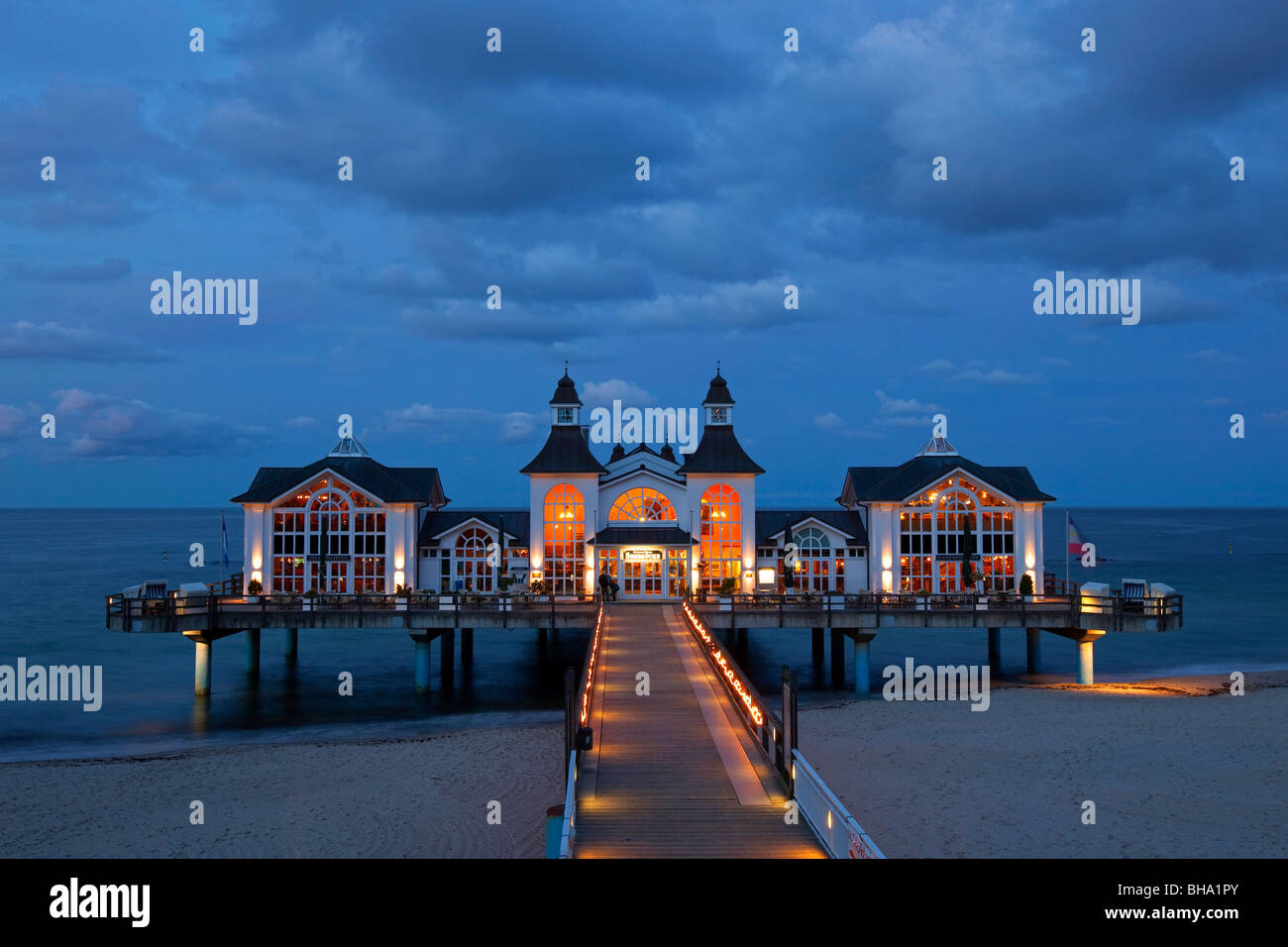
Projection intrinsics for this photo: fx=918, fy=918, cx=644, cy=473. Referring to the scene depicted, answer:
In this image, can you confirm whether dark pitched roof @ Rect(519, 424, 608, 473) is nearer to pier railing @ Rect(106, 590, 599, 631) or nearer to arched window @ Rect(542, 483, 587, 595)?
arched window @ Rect(542, 483, 587, 595)

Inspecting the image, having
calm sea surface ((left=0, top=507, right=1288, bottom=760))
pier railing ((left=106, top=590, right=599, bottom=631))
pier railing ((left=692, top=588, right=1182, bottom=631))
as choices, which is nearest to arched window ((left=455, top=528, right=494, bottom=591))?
calm sea surface ((left=0, top=507, right=1288, bottom=760))

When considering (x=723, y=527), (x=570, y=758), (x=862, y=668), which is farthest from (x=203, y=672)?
(x=570, y=758)

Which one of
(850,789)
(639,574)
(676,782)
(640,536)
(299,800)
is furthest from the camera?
(639,574)

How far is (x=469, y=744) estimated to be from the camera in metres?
24.2

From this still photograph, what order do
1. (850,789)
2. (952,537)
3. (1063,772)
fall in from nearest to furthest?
(850,789)
(1063,772)
(952,537)

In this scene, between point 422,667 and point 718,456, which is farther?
point 718,456

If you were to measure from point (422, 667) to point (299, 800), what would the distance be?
14.1 metres

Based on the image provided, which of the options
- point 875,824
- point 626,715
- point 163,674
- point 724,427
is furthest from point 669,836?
point 163,674

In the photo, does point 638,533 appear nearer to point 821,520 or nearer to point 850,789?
point 821,520

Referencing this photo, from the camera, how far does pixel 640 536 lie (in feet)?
116

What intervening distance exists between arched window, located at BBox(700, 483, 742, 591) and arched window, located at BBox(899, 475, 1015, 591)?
653 cm

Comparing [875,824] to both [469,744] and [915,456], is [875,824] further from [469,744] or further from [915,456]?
[915,456]

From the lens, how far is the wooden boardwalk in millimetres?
10609
